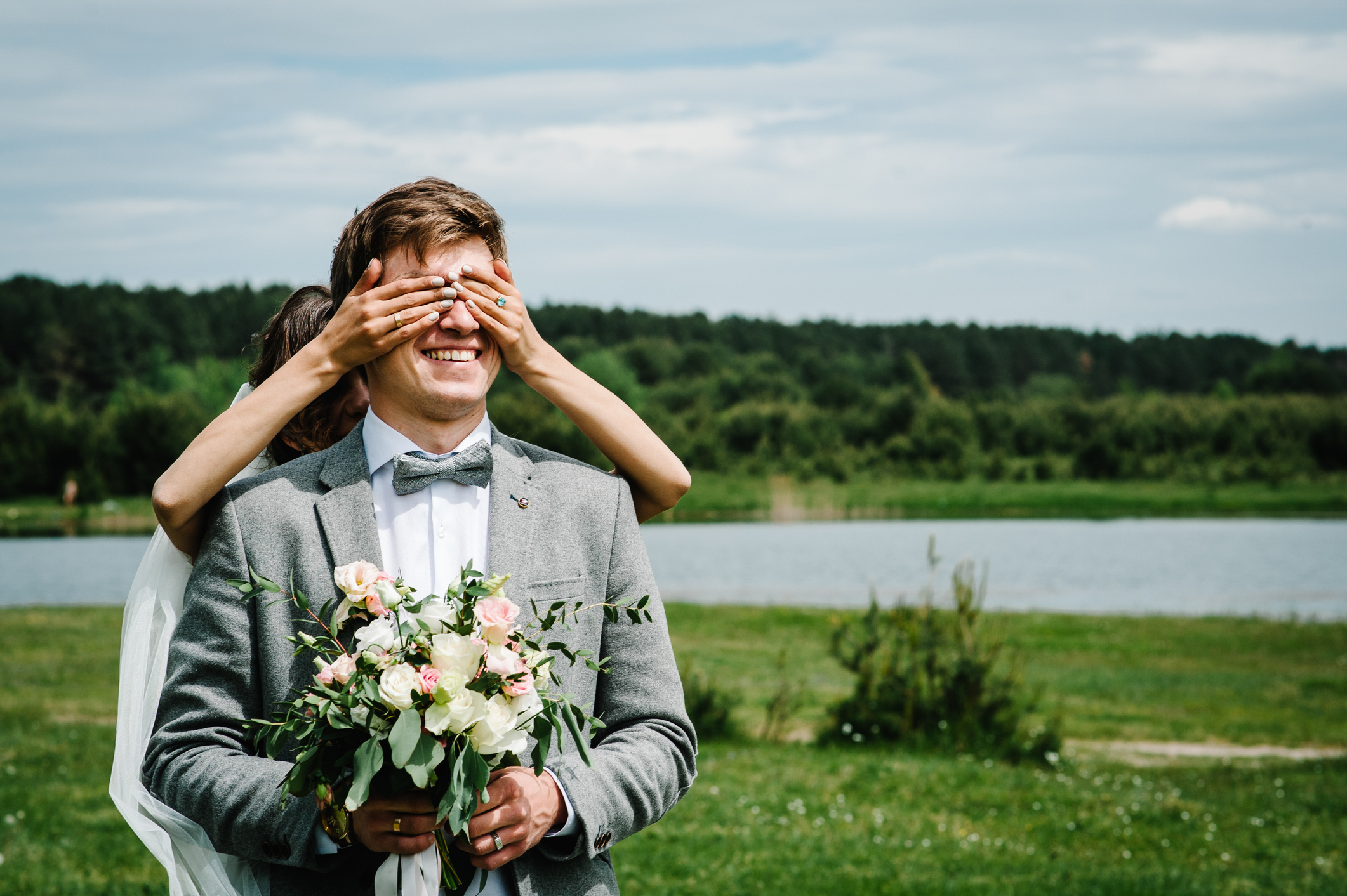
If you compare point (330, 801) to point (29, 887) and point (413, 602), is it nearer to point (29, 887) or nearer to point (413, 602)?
point (413, 602)

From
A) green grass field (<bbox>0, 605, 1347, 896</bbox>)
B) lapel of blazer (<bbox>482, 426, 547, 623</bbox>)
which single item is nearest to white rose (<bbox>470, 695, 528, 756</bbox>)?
lapel of blazer (<bbox>482, 426, 547, 623</bbox>)

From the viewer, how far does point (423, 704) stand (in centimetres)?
211

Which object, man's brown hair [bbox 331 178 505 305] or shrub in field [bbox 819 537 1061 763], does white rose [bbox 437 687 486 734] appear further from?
shrub in field [bbox 819 537 1061 763]

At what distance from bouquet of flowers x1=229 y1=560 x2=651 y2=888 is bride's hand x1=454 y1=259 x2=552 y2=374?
24.1 inches

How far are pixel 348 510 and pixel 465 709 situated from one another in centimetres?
75

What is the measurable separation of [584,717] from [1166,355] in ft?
406

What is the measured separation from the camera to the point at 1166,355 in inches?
4530

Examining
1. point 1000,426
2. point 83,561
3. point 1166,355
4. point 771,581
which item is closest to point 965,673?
point 771,581

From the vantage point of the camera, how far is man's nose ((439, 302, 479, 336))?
102 inches

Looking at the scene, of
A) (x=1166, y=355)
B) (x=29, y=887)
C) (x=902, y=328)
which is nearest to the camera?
(x=29, y=887)

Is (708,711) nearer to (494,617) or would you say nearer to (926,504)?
(494,617)

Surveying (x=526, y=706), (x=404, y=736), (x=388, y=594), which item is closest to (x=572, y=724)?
(x=526, y=706)

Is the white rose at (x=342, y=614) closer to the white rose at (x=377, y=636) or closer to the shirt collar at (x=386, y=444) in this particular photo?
the white rose at (x=377, y=636)

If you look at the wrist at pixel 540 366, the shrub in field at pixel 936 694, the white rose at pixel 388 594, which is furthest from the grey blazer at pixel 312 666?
the shrub in field at pixel 936 694
